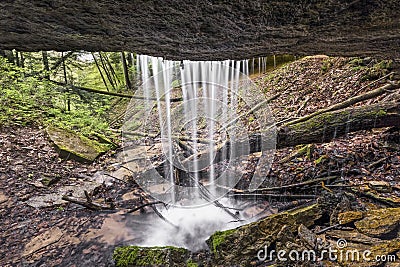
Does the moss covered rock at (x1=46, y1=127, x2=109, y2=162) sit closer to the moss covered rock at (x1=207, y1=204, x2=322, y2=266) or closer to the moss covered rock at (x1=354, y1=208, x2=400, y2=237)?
the moss covered rock at (x1=207, y1=204, x2=322, y2=266)

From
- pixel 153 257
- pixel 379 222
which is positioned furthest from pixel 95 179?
pixel 379 222

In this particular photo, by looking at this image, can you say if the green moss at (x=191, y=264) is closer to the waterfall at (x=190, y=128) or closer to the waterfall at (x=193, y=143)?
the waterfall at (x=193, y=143)

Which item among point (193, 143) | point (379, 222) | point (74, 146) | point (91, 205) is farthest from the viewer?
point (74, 146)

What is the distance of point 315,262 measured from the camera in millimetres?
2494

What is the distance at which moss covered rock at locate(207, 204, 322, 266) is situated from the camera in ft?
9.21

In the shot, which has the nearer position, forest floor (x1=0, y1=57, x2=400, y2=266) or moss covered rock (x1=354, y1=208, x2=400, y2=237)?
moss covered rock (x1=354, y1=208, x2=400, y2=237)

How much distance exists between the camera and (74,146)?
6105 millimetres

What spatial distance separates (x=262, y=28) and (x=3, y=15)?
65.0 inches

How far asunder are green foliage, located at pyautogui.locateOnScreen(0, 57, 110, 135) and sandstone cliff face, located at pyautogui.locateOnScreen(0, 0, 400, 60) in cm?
440

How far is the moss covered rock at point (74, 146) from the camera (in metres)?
5.82

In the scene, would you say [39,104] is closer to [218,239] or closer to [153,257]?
[153,257]

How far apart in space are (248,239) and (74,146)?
4.71 metres

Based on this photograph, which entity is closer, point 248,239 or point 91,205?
point 248,239

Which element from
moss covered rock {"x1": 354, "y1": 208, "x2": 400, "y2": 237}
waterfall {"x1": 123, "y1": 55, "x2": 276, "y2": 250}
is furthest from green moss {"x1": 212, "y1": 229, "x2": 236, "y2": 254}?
moss covered rock {"x1": 354, "y1": 208, "x2": 400, "y2": 237}
